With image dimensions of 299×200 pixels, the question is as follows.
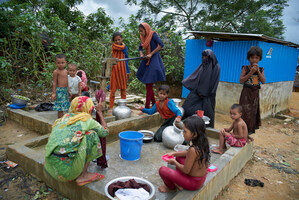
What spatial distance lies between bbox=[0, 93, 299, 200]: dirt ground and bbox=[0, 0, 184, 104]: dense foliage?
6.83 feet

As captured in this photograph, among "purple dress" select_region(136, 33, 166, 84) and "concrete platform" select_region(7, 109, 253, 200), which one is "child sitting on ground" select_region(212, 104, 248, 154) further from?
"purple dress" select_region(136, 33, 166, 84)

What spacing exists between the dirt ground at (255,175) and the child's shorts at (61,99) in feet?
2.39

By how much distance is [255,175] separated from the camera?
3568mm

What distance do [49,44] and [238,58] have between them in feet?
21.8

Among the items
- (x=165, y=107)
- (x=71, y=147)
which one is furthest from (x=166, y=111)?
(x=71, y=147)

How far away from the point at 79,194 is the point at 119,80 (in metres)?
3.14

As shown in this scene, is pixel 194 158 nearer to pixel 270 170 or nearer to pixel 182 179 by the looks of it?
pixel 182 179

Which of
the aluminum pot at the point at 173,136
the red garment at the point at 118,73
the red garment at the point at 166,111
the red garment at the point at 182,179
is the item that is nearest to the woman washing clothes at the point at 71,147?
the red garment at the point at 182,179

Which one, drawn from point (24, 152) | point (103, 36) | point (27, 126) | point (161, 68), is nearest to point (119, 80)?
point (161, 68)

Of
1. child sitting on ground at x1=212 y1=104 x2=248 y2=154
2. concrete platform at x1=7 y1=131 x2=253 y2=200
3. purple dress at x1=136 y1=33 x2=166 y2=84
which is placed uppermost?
purple dress at x1=136 y1=33 x2=166 y2=84

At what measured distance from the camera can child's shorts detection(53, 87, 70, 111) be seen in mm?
4277

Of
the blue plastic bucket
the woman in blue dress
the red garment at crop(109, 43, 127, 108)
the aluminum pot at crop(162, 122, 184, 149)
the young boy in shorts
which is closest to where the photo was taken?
A: the blue plastic bucket

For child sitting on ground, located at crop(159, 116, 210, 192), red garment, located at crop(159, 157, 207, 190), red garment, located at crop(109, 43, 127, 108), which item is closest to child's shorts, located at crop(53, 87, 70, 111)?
red garment, located at crop(109, 43, 127, 108)

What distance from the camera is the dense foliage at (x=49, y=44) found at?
636cm
